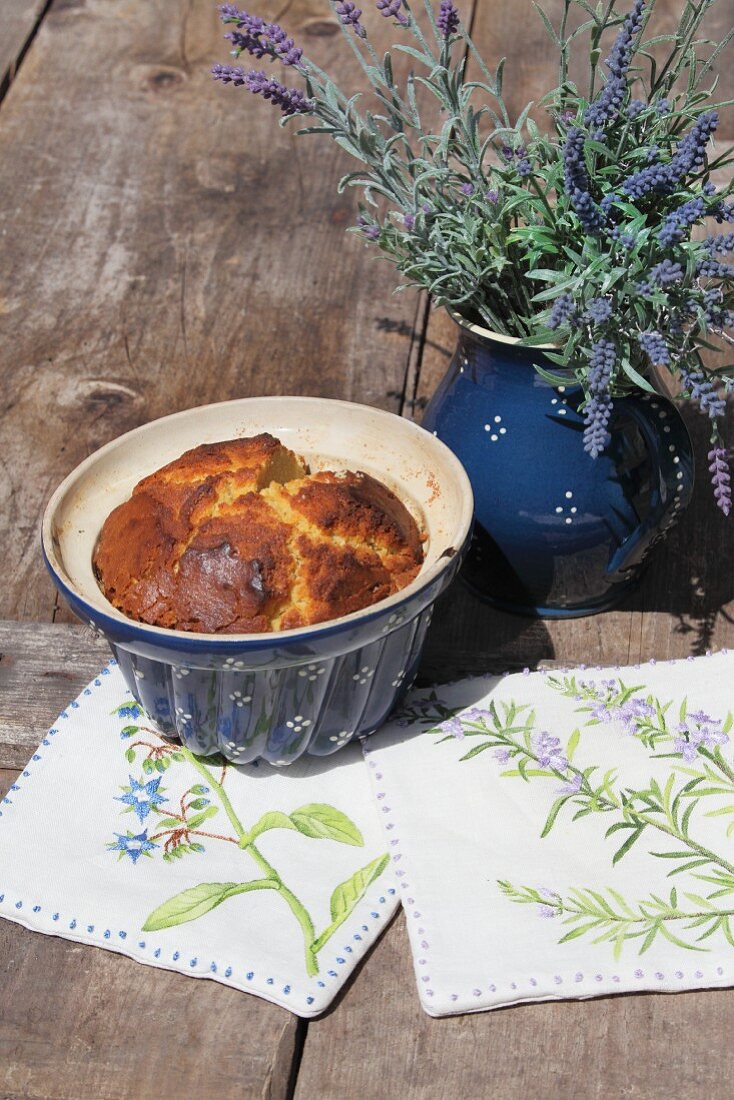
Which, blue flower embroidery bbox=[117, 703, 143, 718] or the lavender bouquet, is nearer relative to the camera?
the lavender bouquet

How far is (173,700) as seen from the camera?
3.05ft

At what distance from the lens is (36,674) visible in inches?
42.8

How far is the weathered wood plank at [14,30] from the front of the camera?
201cm

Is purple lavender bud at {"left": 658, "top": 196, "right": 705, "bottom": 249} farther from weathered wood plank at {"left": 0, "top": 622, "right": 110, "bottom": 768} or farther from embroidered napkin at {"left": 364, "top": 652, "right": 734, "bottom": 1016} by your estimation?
weathered wood plank at {"left": 0, "top": 622, "right": 110, "bottom": 768}

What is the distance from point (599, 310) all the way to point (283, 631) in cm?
33

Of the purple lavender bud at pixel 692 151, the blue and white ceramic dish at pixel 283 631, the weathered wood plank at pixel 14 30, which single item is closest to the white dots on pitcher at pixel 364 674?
the blue and white ceramic dish at pixel 283 631

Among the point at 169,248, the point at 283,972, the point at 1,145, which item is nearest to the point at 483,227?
the point at 283,972

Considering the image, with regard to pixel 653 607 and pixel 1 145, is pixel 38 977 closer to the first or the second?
pixel 653 607

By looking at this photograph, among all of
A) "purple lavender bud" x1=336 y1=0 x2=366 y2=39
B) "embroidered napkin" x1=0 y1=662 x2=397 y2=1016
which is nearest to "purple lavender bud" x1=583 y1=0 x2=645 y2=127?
"purple lavender bud" x1=336 y1=0 x2=366 y2=39

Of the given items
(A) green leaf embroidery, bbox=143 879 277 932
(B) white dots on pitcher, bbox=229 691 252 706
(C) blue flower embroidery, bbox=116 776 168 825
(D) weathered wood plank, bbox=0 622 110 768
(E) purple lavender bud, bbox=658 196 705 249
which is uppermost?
(E) purple lavender bud, bbox=658 196 705 249

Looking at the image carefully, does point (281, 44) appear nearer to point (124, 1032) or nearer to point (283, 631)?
point (283, 631)

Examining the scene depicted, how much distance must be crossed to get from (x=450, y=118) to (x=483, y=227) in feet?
0.32

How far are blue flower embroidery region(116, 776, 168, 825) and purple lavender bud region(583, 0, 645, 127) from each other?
62 cm

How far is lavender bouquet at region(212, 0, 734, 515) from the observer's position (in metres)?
0.88
